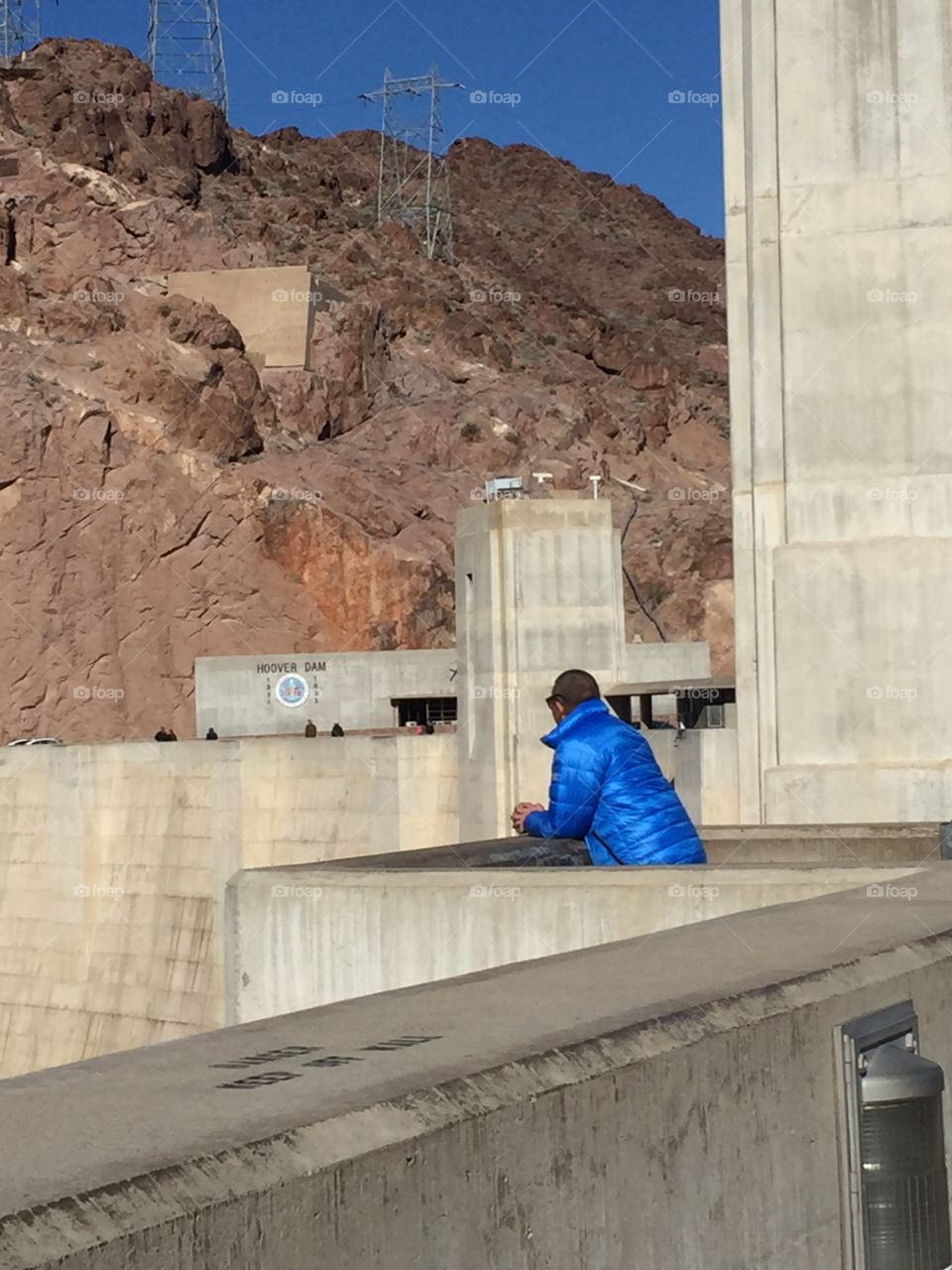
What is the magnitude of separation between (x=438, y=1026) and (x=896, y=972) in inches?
56.2

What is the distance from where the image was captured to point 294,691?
36281 mm

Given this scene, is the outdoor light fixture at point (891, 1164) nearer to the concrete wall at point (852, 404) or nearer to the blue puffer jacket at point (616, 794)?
the blue puffer jacket at point (616, 794)

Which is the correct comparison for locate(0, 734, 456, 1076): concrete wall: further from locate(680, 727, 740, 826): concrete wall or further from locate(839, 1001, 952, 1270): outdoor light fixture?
locate(839, 1001, 952, 1270): outdoor light fixture

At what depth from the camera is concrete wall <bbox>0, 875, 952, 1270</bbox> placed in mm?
2699

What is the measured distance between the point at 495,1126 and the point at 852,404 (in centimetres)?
817

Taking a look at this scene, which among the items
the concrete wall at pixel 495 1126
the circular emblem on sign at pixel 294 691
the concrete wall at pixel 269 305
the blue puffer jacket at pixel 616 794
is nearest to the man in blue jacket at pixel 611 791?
the blue puffer jacket at pixel 616 794

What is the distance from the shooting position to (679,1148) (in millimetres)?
3795

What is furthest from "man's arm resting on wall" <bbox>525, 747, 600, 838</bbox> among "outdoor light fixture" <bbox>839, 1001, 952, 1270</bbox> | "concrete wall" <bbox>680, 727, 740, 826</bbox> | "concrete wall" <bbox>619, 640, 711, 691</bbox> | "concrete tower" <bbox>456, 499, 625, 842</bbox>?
Answer: "concrete wall" <bbox>619, 640, 711, 691</bbox>

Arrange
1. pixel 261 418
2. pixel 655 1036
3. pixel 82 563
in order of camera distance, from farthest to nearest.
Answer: pixel 261 418 → pixel 82 563 → pixel 655 1036

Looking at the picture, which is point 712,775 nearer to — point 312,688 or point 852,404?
point 852,404

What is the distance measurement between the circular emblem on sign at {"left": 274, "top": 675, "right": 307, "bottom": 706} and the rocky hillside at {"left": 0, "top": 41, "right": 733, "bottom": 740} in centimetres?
853

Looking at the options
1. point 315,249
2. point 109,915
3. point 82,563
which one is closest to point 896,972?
point 109,915

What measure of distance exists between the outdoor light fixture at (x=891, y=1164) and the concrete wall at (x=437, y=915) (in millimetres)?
2020

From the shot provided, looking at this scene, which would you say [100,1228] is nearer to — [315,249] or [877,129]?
[877,129]
